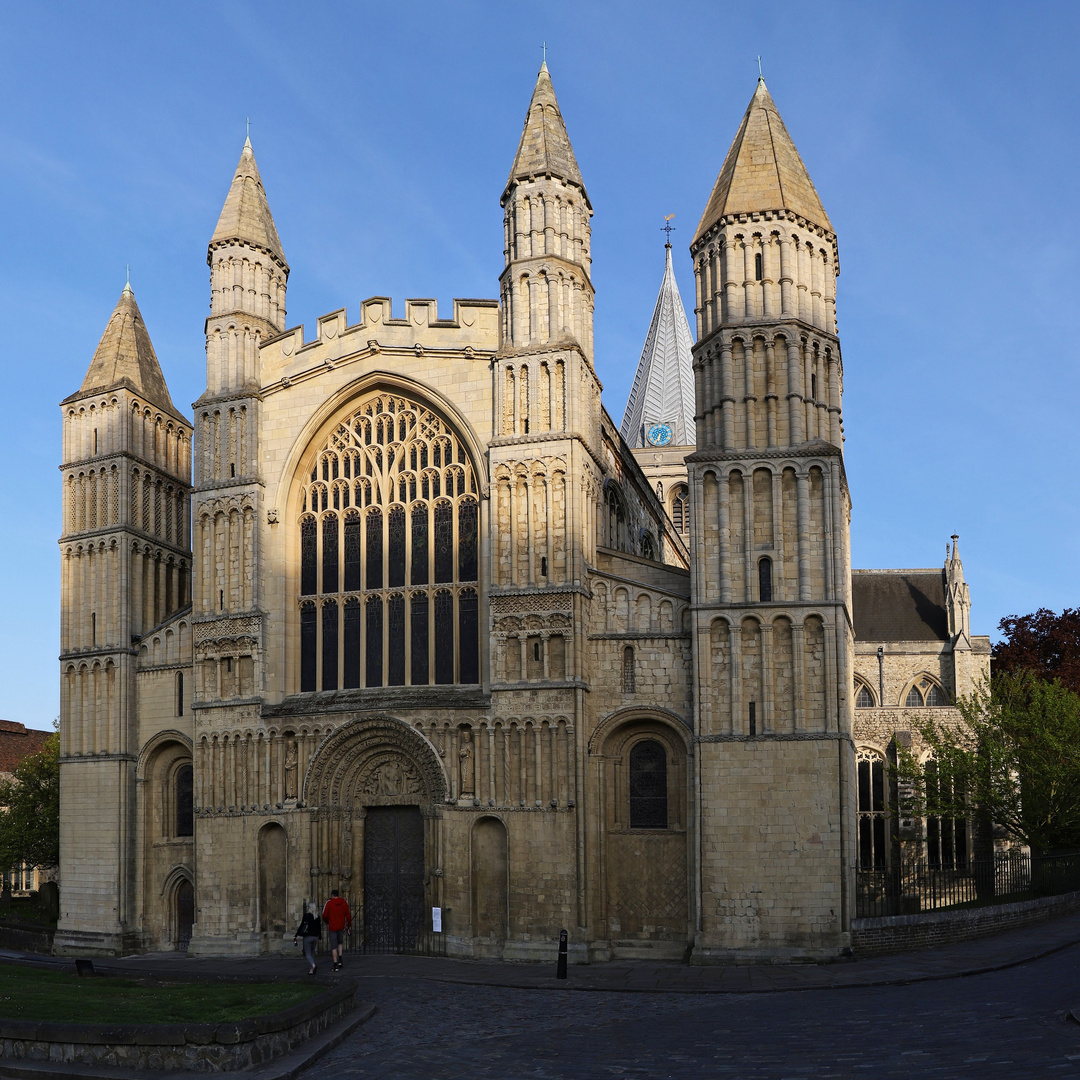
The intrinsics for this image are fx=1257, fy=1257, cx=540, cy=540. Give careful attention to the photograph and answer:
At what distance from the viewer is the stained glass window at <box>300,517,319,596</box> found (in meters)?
33.2

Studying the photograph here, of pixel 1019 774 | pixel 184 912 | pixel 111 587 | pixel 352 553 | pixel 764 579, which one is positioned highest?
pixel 352 553

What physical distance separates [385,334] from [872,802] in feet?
96.7

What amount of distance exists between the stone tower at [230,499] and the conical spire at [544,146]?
820 cm

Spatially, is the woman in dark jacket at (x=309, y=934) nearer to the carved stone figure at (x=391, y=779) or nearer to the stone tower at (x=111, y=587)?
the carved stone figure at (x=391, y=779)

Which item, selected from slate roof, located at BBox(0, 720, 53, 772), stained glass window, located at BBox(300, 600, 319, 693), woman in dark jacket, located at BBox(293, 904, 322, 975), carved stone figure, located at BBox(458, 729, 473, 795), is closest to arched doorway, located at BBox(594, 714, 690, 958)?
carved stone figure, located at BBox(458, 729, 473, 795)

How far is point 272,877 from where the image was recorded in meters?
31.7

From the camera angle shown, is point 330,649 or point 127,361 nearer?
point 330,649

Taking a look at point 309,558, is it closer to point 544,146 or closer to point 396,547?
point 396,547

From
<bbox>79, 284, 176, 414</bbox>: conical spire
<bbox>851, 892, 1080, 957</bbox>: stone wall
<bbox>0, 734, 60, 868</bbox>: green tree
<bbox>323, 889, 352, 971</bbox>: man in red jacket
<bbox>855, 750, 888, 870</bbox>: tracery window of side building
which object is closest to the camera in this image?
<bbox>323, 889, 352, 971</bbox>: man in red jacket

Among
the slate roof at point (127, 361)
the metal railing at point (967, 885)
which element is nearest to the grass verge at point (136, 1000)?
the metal railing at point (967, 885)

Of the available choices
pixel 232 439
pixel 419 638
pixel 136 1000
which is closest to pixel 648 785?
pixel 419 638

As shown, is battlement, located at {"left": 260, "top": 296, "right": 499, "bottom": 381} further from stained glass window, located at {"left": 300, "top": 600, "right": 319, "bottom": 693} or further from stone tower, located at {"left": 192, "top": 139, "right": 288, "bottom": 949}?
stained glass window, located at {"left": 300, "top": 600, "right": 319, "bottom": 693}

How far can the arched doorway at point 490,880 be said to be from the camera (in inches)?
1144

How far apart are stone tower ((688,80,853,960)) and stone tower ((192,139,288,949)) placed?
11868 mm
